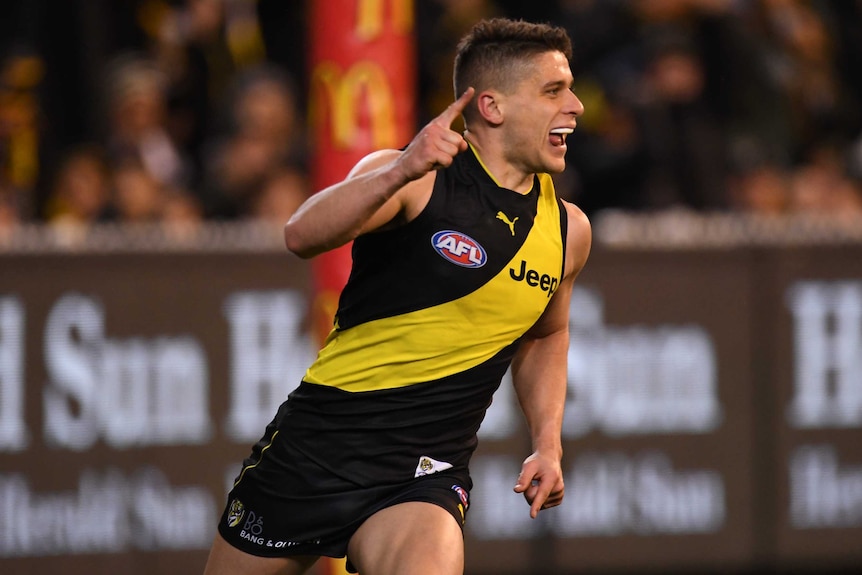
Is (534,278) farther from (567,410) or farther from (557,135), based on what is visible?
(567,410)

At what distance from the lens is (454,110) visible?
4234 mm

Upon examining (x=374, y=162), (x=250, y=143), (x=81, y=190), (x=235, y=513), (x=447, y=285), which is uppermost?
(x=250, y=143)

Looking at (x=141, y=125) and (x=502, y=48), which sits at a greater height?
(x=502, y=48)

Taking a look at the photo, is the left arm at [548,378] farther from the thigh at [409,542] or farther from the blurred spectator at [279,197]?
the blurred spectator at [279,197]

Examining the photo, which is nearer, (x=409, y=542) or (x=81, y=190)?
(x=409, y=542)

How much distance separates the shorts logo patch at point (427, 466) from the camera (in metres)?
4.79

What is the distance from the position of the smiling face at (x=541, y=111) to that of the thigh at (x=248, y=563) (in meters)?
1.55

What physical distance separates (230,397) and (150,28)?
347 cm

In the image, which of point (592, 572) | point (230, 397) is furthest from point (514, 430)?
point (230, 397)

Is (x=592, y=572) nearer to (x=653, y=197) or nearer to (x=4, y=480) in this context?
(x=653, y=197)

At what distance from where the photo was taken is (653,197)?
9344 mm

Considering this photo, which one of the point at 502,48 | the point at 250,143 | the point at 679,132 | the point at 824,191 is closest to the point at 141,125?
the point at 250,143

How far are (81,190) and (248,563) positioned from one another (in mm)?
4131

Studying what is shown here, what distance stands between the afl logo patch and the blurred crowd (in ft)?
12.6
